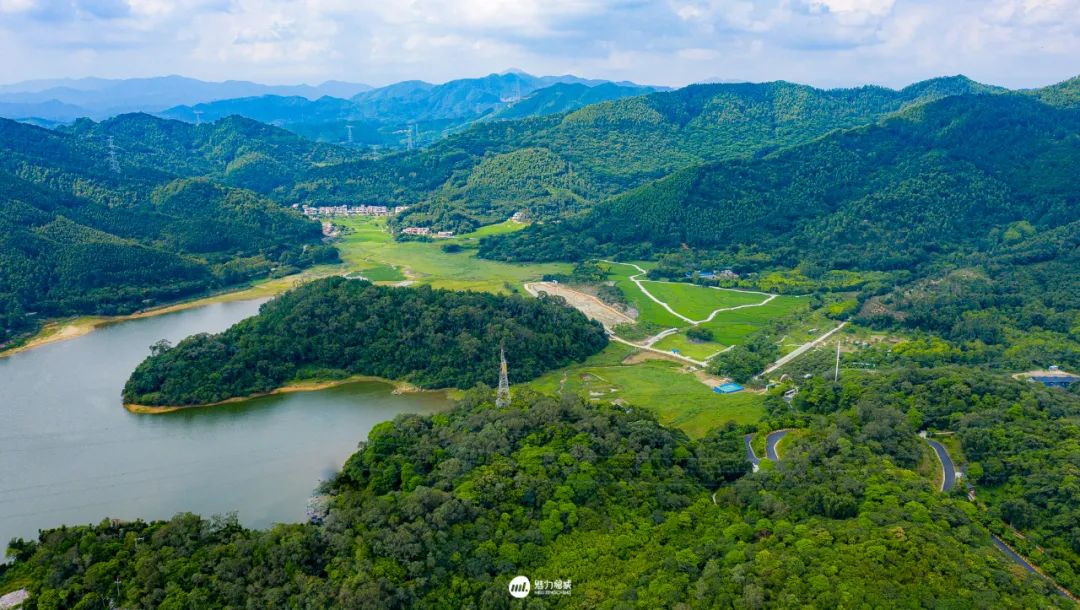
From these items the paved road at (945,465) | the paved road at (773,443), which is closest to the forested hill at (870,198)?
the paved road at (945,465)

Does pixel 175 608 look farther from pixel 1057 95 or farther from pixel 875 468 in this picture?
pixel 1057 95

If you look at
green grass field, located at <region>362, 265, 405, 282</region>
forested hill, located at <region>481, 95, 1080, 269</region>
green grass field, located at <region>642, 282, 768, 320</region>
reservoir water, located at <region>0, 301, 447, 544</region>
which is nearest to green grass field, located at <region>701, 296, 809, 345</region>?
green grass field, located at <region>642, 282, 768, 320</region>

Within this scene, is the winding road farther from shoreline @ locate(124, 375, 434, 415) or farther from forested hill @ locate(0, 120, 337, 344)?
forested hill @ locate(0, 120, 337, 344)

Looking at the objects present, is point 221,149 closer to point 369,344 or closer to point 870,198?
point 369,344

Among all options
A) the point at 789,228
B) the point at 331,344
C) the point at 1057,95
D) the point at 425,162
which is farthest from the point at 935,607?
the point at 425,162
